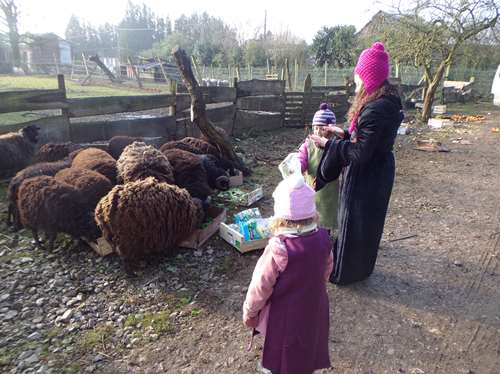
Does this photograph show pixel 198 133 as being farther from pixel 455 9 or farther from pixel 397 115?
pixel 455 9

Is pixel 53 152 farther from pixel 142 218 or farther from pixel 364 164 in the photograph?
pixel 364 164

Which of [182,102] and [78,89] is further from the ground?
[78,89]

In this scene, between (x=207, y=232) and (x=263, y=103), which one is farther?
(x=263, y=103)

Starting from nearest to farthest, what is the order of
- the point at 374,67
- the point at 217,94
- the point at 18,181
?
the point at 374,67
the point at 18,181
the point at 217,94

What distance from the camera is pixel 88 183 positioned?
4875 mm

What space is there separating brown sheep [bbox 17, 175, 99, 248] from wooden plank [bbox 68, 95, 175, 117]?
3263mm

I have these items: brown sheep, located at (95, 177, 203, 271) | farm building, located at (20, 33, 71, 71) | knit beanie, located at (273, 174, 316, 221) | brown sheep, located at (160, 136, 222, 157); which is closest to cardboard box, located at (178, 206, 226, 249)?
brown sheep, located at (95, 177, 203, 271)

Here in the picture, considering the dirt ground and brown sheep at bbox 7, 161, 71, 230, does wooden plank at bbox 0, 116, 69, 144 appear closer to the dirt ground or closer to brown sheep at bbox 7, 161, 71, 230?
brown sheep at bbox 7, 161, 71, 230

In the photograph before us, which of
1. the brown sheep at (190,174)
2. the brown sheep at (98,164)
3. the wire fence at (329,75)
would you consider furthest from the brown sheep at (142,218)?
the wire fence at (329,75)

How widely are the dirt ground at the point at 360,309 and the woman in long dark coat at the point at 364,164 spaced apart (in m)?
0.41

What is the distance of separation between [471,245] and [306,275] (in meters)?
3.94

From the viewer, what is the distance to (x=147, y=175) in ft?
17.0

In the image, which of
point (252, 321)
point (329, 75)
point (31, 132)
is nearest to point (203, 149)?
point (31, 132)

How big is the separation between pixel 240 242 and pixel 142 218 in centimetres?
123
